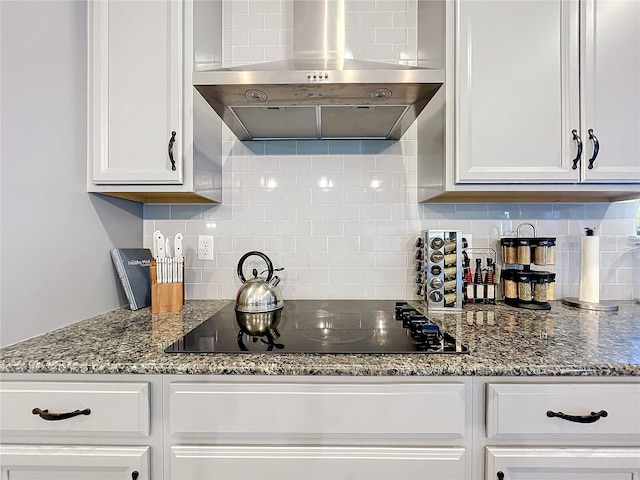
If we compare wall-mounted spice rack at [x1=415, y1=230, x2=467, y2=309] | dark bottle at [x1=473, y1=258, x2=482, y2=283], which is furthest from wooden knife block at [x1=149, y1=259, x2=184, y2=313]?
dark bottle at [x1=473, y1=258, x2=482, y2=283]

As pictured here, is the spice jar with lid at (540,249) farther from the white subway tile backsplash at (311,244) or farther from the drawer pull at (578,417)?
the white subway tile backsplash at (311,244)

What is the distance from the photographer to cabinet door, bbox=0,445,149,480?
0.89 m

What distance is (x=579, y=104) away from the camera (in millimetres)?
1255

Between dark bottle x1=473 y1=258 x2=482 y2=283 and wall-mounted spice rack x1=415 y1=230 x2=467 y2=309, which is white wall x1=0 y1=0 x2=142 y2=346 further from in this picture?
dark bottle x1=473 y1=258 x2=482 y2=283

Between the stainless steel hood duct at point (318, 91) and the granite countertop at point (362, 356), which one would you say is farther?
the stainless steel hood duct at point (318, 91)

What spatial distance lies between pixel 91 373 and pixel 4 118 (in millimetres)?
803

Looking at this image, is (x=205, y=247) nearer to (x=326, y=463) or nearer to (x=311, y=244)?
(x=311, y=244)

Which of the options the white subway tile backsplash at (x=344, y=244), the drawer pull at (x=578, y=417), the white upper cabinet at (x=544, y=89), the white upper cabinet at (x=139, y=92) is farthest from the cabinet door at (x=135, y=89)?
the drawer pull at (x=578, y=417)

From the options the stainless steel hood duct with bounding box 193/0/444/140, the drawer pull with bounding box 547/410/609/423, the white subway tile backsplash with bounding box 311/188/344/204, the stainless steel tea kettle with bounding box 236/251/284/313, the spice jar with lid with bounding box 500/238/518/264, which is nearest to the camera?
the drawer pull with bounding box 547/410/609/423

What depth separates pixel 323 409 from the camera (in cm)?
89

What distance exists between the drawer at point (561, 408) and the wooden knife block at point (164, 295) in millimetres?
1227

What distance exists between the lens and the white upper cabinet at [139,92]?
126 centimetres

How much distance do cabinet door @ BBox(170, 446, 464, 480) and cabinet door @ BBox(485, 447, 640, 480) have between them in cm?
10

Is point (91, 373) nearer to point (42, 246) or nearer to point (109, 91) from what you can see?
point (42, 246)
